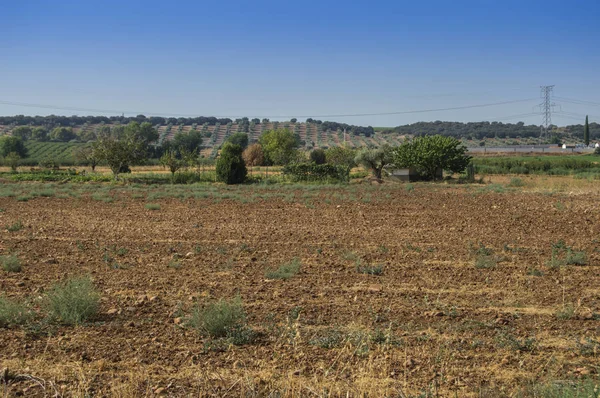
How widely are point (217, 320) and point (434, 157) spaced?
3872 centimetres

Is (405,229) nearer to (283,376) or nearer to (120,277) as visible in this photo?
(120,277)

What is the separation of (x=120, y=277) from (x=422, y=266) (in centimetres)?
612

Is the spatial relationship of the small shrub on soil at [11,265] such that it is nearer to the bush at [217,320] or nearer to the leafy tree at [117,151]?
the bush at [217,320]

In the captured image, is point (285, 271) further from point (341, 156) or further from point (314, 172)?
point (341, 156)

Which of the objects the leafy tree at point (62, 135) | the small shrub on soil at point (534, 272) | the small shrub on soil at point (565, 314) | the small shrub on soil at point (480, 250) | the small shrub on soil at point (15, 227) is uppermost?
the leafy tree at point (62, 135)

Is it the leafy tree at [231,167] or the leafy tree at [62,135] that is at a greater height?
the leafy tree at [62,135]

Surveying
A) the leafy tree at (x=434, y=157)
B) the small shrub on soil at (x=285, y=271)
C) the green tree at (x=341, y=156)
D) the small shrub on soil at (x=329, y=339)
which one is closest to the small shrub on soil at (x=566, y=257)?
the small shrub on soil at (x=285, y=271)

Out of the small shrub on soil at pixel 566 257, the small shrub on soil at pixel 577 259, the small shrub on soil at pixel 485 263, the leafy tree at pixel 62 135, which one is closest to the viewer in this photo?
the small shrub on soil at pixel 485 263

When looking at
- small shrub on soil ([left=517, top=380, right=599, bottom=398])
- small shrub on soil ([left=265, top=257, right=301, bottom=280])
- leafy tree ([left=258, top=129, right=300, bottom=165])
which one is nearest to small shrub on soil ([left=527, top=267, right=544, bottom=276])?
small shrub on soil ([left=265, top=257, right=301, bottom=280])

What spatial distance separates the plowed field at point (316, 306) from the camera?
20.8 ft

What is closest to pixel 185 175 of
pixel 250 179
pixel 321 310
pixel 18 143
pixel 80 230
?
pixel 250 179

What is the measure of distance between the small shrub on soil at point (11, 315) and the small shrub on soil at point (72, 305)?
0.36m

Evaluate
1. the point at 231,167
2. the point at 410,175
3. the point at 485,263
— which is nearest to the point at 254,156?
the point at 231,167

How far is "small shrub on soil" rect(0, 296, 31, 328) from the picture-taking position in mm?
8219
